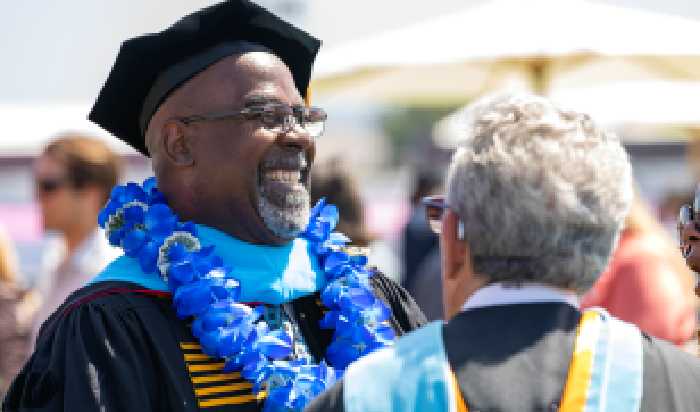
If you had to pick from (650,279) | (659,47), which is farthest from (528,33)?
(650,279)

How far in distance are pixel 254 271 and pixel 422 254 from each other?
12.0ft

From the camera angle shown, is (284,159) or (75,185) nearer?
(284,159)

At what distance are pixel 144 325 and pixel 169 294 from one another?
169 millimetres

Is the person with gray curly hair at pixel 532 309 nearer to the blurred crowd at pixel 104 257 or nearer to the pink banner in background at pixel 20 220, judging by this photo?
the blurred crowd at pixel 104 257

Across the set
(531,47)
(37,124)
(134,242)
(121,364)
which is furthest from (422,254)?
(37,124)

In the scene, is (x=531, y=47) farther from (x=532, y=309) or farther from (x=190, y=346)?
(x=532, y=309)

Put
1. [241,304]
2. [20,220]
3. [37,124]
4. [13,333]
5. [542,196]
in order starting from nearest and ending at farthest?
[542,196] → [241,304] → [13,333] → [37,124] → [20,220]

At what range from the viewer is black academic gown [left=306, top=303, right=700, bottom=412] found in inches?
84.0

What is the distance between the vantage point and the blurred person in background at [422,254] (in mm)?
5660

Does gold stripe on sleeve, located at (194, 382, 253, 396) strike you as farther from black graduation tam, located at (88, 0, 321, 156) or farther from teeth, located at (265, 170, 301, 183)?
black graduation tam, located at (88, 0, 321, 156)

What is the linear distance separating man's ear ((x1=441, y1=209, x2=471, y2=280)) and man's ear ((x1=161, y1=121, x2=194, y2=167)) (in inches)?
45.1

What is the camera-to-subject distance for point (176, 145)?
3.30 meters

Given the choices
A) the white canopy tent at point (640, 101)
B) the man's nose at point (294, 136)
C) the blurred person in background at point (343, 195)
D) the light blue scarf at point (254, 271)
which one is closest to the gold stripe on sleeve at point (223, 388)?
the light blue scarf at point (254, 271)

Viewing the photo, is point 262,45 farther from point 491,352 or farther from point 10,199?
point 10,199
